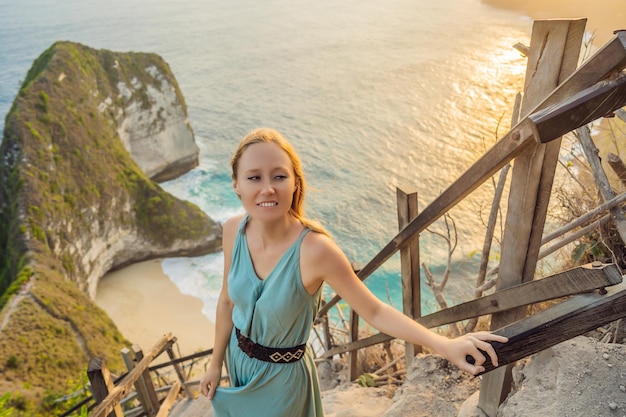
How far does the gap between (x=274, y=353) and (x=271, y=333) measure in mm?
108

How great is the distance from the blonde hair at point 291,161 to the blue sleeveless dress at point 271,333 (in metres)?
0.07

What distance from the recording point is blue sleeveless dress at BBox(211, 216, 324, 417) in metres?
1.83

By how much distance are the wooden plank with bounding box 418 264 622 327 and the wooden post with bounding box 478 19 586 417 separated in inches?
2.9

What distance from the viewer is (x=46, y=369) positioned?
432 inches

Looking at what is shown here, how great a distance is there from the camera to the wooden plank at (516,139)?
120cm

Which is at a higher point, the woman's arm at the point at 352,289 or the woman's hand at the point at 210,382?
the woman's arm at the point at 352,289

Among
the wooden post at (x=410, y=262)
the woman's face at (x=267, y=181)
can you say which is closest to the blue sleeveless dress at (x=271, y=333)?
the woman's face at (x=267, y=181)

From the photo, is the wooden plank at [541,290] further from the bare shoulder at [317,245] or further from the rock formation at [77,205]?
the rock formation at [77,205]

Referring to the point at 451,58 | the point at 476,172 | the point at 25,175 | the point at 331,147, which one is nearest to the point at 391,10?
the point at 451,58

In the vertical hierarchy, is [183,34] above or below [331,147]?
above

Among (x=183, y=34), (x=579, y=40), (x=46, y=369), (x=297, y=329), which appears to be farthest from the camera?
(x=183, y=34)

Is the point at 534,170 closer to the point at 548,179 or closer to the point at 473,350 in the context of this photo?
the point at 548,179

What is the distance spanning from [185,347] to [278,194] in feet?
51.2

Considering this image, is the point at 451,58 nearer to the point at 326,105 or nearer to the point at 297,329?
the point at 326,105
